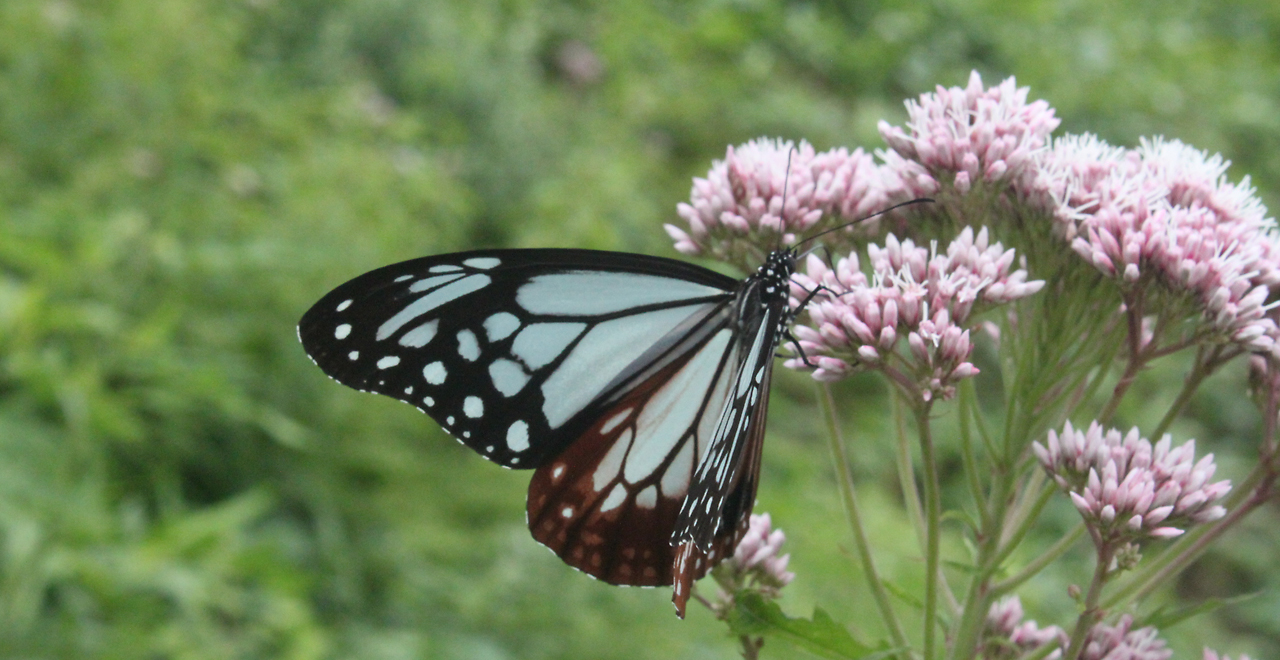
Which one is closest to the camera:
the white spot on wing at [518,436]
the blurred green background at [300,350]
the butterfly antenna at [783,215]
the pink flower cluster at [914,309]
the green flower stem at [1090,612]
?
the green flower stem at [1090,612]

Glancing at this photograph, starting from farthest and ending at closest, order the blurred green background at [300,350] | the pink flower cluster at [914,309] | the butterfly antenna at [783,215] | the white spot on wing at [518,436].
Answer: the blurred green background at [300,350], the butterfly antenna at [783,215], the white spot on wing at [518,436], the pink flower cluster at [914,309]

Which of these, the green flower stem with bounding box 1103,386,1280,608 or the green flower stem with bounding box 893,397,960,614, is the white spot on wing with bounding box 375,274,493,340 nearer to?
the green flower stem with bounding box 893,397,960,614

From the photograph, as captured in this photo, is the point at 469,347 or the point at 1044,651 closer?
the point at 1044,651

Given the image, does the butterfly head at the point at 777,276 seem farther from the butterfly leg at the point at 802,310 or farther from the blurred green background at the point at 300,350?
the blurred green background at the point at 300,350

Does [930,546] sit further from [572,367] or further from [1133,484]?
[572,367]

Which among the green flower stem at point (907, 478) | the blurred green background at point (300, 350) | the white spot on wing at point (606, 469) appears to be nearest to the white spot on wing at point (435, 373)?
the white spot on wing at point (606, 469)

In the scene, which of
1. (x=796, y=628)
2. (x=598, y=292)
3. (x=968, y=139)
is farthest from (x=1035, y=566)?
(x=598, y=292)

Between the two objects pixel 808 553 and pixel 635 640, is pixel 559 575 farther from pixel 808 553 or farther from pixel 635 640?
pixel 808 553


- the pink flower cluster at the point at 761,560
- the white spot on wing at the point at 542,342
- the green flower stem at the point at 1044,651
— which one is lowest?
the green flower stem at the point at 1044,651
